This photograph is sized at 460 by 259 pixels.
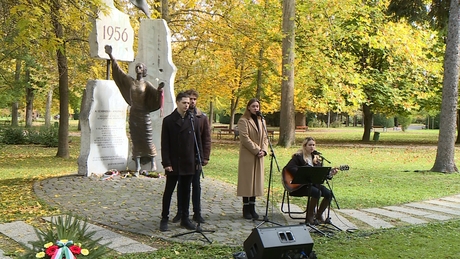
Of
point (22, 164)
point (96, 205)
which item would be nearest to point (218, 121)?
point (22, 164)

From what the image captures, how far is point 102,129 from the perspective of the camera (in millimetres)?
10609

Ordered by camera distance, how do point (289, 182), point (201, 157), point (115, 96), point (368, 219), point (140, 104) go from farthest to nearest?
point (115, 96) → point (140, 104) → point (368, 219) → point (289, 182) → point (201, 157)

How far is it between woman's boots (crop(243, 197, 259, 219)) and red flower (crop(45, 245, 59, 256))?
359 centimetres

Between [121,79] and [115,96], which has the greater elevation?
[121,79]

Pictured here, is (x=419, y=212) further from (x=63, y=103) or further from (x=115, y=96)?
(x=63, y=103)

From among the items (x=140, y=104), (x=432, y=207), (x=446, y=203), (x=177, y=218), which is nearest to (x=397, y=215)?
(x=432, y=207)

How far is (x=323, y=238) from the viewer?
5840 mm

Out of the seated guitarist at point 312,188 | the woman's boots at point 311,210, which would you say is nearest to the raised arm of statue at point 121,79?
the seated guitarist at point 312,188

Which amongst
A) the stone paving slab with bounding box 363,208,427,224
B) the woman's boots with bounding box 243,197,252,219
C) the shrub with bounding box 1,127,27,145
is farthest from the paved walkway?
the shrub with bounding box 1,127,27,145

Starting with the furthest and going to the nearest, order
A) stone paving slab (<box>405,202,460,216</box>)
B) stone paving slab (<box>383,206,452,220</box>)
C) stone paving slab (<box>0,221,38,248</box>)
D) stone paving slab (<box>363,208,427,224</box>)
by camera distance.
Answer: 1. stone paving slab (<box>405,202,460,216</box>)
2. stone paving slab (<box>383,206,452,220</box>)
3. stone paving slab (<box>363,208,427,224</box>)
4. stone paving slab (<box>0,221,38,248</box>)

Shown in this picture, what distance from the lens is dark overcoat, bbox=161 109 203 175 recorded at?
6.00 meters

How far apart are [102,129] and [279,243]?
7.28 m

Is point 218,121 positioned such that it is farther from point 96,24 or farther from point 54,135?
point 96,24

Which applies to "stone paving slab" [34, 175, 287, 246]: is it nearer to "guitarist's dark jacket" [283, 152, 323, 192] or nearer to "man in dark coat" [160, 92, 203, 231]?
"man in dark coat" [160, 92, 203, 231]
